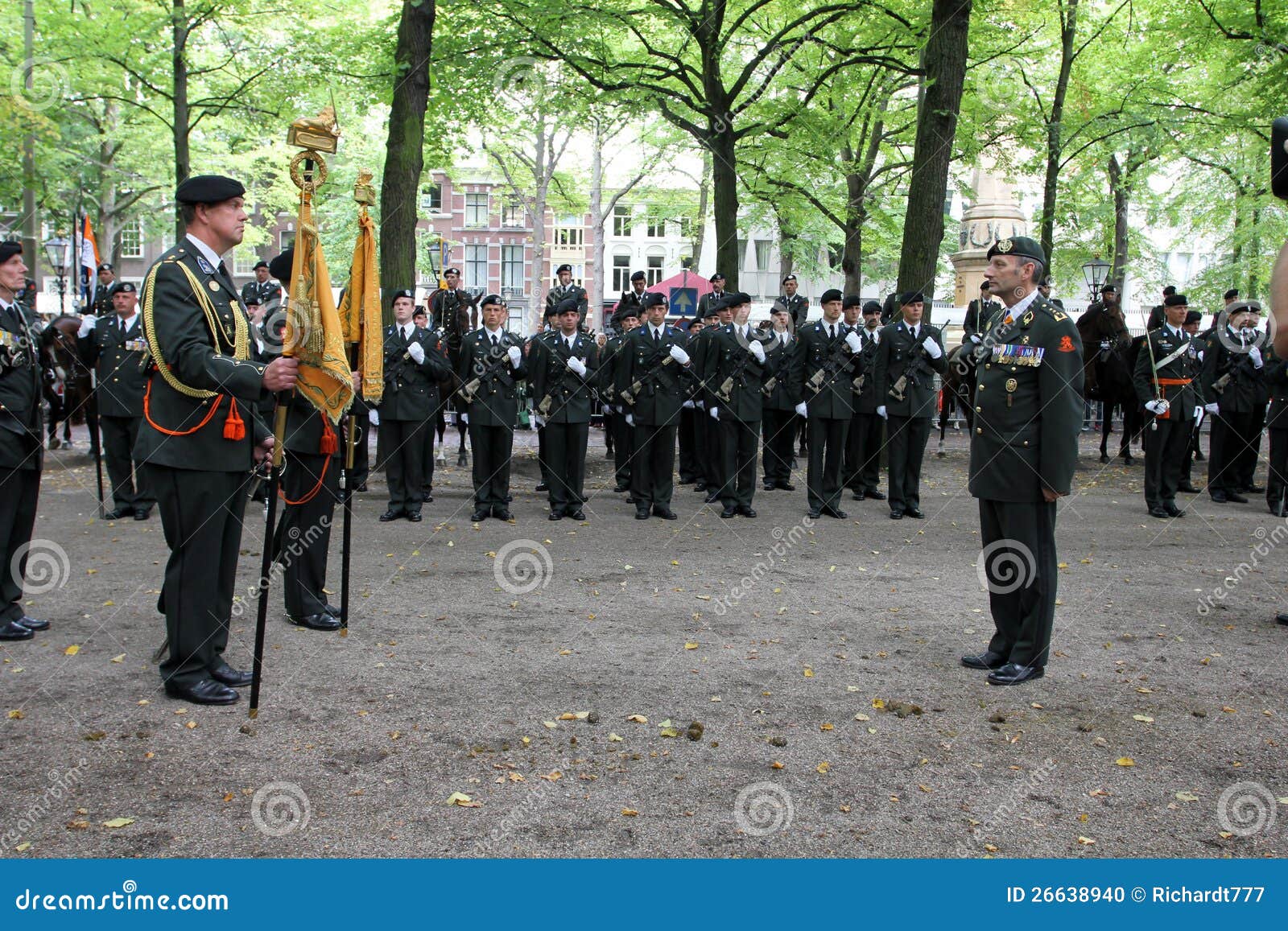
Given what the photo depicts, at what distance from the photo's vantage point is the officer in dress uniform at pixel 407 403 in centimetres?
1184

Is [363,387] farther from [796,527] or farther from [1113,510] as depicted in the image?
[1113,510]

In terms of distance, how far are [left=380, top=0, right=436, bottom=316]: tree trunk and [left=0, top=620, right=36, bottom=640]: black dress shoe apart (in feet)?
25.6

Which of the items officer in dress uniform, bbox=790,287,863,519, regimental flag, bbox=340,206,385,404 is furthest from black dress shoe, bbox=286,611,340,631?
officer in dress uniform, bbox=790,287,863,519

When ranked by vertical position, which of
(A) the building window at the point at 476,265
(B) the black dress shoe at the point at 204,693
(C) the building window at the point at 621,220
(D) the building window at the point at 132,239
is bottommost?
(B) the black dress shoe at the point at 204,693

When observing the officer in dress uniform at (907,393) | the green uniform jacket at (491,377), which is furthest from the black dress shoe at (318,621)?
the officer in dress uniform at (907,393)

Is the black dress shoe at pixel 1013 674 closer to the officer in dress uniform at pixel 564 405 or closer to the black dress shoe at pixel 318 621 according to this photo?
the black dress shoe at pixel 318 621

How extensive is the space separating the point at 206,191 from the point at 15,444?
8.30ft

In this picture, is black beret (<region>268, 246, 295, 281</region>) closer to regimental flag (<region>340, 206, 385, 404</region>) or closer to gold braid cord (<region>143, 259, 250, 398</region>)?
regimental flag (<region>340, 206, 385, 404</region>)

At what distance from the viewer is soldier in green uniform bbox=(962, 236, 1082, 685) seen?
20.6ft

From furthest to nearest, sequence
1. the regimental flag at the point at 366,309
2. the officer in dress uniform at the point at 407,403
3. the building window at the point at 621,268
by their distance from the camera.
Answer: the building window at the point at 621,268 → the officer in dress uniform at the point at 407,403 → the regimental flag at the point at 366,309

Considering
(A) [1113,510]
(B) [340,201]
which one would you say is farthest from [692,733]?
(B) [340,201]

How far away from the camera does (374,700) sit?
570cm

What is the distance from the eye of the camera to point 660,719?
550 centimetres

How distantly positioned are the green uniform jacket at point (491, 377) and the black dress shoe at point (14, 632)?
229 inches
